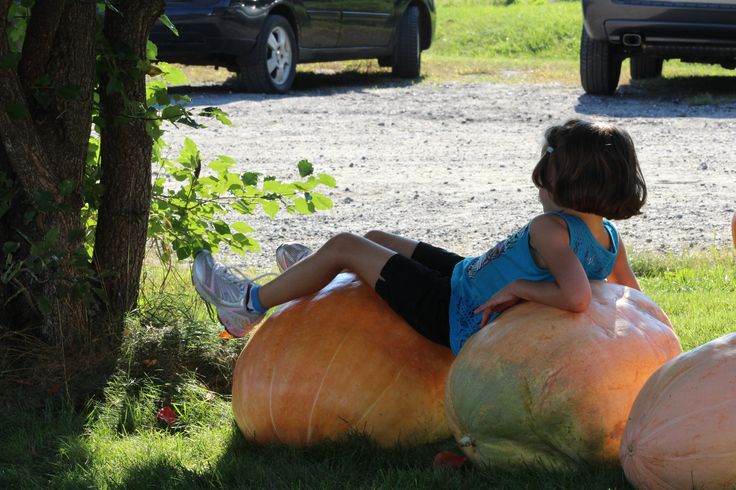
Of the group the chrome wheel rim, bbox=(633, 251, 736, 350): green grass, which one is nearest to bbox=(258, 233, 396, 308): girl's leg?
bbox=(633, 251, 736, 350): green grass

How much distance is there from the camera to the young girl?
139 inches

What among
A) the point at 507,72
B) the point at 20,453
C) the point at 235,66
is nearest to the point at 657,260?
the point at 20,453

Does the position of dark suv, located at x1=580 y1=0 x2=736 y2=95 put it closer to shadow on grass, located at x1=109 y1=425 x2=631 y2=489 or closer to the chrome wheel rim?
the chrome wheel rim

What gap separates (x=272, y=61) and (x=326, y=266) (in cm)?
911

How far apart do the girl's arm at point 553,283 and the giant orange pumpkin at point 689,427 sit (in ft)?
1.27

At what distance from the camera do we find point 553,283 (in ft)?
11.4

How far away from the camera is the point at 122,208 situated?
4.61 metres

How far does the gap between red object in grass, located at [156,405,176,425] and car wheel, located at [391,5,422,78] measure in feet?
37.6

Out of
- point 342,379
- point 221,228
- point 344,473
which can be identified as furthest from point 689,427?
point 221,228

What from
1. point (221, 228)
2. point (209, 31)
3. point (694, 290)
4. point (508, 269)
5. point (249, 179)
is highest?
point (209, 31)

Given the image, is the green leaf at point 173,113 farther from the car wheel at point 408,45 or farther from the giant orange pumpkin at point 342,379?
the car wheel at point 408,45

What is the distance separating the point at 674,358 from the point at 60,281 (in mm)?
2303

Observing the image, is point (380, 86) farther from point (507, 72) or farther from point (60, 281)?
point (60, 281)

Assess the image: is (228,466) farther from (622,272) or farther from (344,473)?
(622,272)
